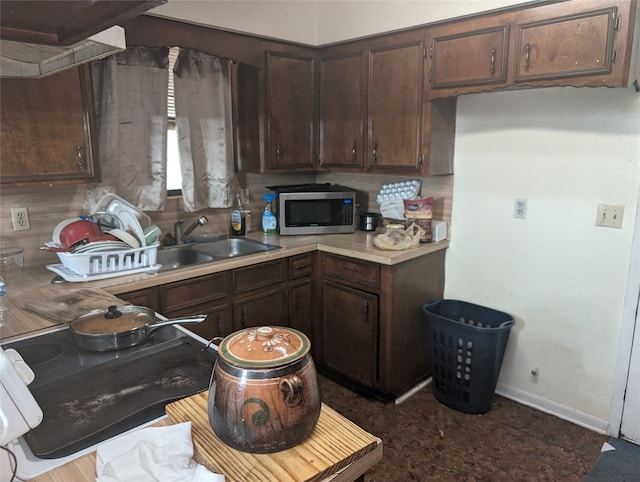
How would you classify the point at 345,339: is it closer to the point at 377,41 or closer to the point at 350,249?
the point at 350,249

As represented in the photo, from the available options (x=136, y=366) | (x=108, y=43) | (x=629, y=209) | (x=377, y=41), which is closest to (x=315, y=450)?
(x=136, y=366)

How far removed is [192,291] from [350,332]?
1022 millimetres

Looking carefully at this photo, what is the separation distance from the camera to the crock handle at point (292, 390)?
2.71ft

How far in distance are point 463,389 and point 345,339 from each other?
0.74 metres

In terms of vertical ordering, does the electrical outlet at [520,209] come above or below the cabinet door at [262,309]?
above

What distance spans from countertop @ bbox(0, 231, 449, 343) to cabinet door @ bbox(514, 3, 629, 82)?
113 centimetres

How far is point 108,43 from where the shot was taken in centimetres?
95

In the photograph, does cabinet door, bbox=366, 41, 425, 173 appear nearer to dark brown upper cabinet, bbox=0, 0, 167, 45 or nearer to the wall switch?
the wall switch

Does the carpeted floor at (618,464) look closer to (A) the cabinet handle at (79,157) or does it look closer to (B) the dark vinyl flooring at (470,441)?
(B) the dark vinyl flooring at (470,441)

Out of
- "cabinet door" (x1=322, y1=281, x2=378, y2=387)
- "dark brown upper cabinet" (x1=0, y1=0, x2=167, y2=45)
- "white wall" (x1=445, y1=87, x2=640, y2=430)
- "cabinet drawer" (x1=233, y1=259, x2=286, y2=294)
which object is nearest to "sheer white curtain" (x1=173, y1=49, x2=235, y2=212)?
"cabinet drawer" (x1=233, y1=259, x2=286, y2=294)

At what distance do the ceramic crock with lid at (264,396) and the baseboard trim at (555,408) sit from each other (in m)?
2.25

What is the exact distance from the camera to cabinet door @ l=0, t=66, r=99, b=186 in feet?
6.35

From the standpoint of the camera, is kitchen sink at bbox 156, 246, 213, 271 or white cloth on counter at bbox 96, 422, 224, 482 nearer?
white cloth on counter at bbox 96, 422, 224, 482

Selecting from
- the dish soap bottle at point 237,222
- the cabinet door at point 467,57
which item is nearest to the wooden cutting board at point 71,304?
the dish soap bottle at point 237,222
